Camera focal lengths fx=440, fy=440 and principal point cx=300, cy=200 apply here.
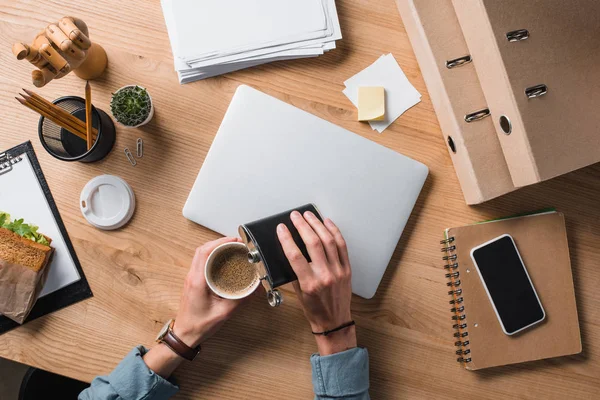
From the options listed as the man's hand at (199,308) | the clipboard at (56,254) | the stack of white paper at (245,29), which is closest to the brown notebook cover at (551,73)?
the stack of white paper at (245,29)

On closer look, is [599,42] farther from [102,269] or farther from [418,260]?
[102,269]

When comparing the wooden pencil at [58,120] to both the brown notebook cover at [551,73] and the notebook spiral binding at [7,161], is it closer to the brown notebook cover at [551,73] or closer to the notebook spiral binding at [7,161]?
the notebook spiral binding at [7,161]

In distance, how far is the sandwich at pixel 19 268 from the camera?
30.1 inches

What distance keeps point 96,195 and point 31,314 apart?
0.83 ft

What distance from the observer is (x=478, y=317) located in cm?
81

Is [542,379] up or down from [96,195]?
down

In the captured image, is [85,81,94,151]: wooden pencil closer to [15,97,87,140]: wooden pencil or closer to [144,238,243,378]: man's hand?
[15,97,87,140]: wooden pencil

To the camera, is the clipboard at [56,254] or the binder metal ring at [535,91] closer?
the binder metal ring at [535,91]

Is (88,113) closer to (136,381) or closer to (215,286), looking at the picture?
(215,286)

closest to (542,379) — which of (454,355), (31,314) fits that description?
(454,355)

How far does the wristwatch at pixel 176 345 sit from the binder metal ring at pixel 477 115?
63 centimetres

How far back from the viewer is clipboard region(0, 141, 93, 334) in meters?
0.83

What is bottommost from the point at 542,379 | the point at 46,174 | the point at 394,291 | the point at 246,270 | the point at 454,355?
the point at 542,379

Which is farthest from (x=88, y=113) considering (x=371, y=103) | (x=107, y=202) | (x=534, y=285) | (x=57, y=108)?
(x=534, y=285)
